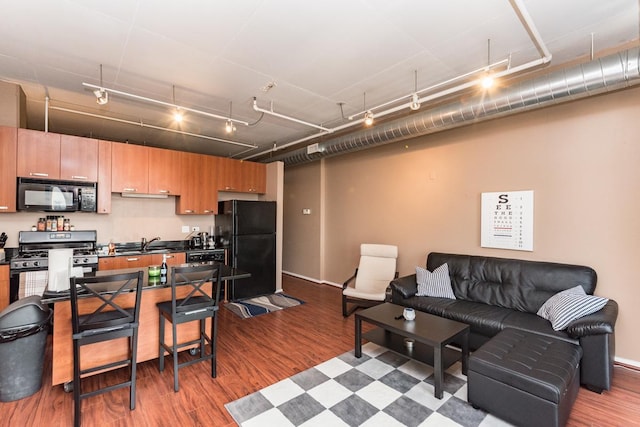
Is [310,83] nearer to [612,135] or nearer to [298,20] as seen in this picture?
[298,20]

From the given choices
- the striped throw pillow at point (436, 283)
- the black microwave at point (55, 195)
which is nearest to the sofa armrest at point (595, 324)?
the striped throw pillow at point (436, 283)

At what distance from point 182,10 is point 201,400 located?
118 inches

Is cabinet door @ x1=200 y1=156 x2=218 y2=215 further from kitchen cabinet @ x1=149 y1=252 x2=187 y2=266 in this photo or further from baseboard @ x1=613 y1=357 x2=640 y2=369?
baseboard @ x1=613 y1=357 x2=640 y2=369

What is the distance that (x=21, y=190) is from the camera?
12.1 ft

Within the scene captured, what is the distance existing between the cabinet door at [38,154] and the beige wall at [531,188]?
173 inches

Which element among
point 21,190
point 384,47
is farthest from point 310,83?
point 21,190

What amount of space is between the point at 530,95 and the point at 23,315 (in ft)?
15.9

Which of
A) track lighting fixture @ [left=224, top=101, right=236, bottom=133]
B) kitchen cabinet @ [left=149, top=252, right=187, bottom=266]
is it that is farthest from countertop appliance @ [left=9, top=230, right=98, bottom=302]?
track lighting fixture @ [left=224, top=101, right=236, bottom=133]

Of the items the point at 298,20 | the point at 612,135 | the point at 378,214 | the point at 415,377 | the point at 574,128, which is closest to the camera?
the point at 298,20

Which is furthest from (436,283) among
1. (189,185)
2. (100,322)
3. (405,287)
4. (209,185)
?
(189,185)

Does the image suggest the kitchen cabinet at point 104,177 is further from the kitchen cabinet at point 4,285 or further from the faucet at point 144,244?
the kitchen cabinet at point 4,285

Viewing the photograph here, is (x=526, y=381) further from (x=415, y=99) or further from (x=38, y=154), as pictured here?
(x=38, y=154)

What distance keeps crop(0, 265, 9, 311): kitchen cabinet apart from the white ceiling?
2.14m

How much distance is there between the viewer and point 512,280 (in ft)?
11.0
